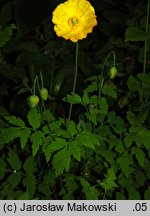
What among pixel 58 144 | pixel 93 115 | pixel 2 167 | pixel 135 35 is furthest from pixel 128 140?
pixel 2 167

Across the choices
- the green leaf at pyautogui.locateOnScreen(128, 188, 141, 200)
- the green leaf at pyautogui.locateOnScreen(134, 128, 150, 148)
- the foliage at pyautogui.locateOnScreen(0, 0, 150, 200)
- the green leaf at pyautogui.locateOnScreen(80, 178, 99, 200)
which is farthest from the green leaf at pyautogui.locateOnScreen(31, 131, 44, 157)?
the green leaf at pyautogui.locateOnScreen(128, 188, 141, 200)

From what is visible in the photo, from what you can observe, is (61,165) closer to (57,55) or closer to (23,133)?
(23,133)

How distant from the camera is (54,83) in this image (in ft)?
6.73

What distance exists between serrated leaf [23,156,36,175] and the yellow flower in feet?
1.67

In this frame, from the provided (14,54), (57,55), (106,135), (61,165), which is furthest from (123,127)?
(14,54)

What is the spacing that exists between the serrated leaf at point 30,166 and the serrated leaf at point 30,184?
19 mm

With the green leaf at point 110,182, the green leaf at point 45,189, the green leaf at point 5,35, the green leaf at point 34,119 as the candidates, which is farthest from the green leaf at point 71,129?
the green leaf at point 5,35

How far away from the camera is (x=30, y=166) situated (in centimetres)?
170

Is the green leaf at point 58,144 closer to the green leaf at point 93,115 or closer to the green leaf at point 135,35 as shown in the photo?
the green leaf at point 93,115

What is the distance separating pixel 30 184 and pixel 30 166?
7 centimetres

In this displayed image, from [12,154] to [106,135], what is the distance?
1.20 ft

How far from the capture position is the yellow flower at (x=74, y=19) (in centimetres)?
152

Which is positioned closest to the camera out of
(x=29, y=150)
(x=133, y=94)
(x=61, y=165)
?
(x=61, y=165)

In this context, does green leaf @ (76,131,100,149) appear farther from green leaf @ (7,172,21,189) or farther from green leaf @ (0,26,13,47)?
green leaf @ (0,26,13,47)
